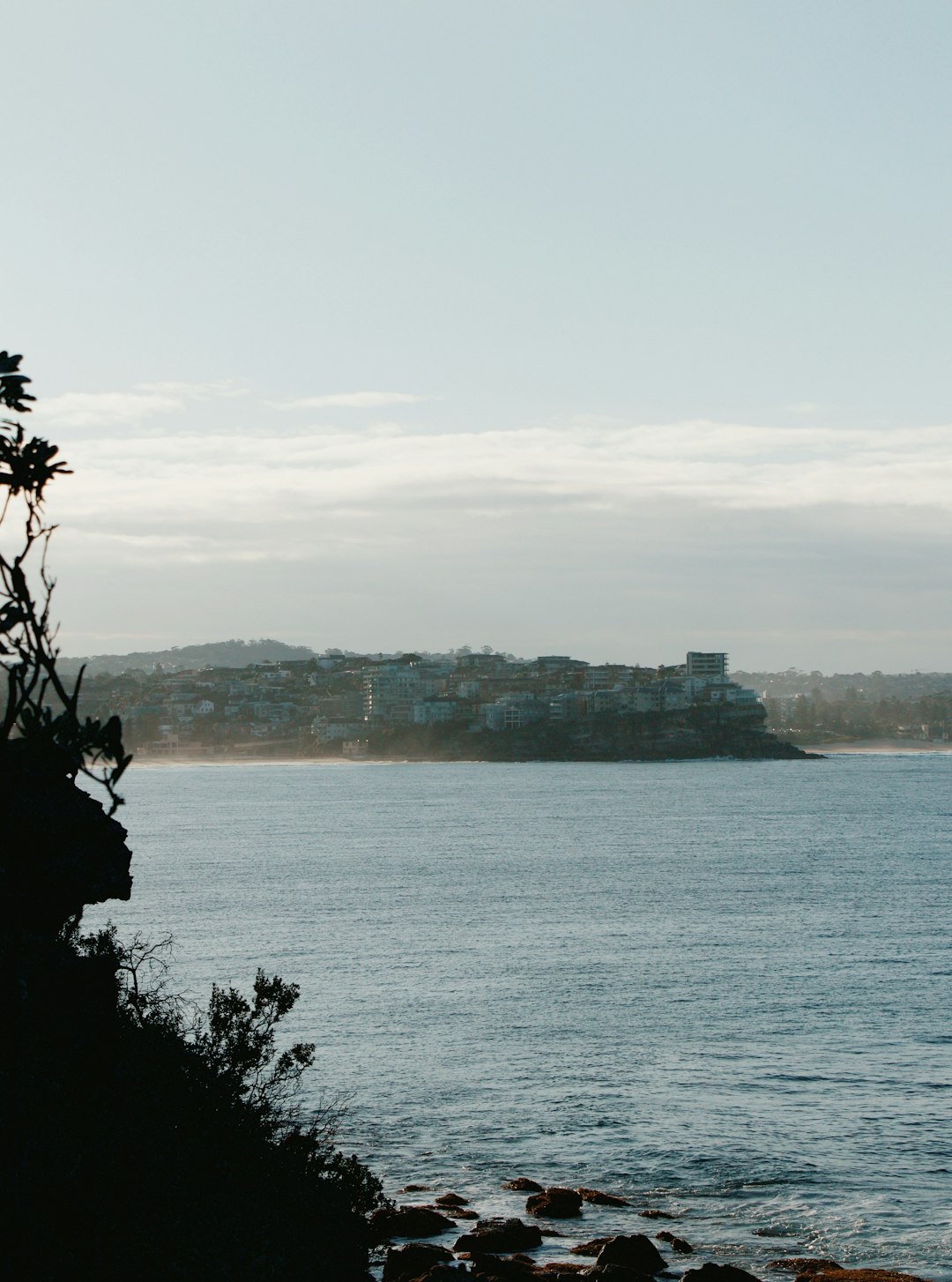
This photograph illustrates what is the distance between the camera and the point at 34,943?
1700 cm

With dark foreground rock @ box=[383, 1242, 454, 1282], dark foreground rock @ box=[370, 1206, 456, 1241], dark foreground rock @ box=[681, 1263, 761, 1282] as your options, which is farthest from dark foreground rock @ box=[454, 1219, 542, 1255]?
dark foreground rock @ box=[681, 1263, 761, 1282]

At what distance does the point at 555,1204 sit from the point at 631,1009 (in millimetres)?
18205

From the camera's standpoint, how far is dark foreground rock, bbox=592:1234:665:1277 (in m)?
22.2

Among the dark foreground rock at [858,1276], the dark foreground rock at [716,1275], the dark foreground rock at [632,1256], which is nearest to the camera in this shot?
the dark foreground rock at [716,1275]

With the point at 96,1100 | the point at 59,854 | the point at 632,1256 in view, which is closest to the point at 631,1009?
the point at 632,1256

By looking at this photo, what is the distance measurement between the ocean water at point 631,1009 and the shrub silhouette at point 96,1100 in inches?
285

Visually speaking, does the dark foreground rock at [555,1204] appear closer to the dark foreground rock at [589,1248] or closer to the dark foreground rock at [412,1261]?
the dark foreground rock at [589,1248]

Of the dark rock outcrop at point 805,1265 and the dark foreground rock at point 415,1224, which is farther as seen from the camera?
the dark foreground rock at point 415,1224

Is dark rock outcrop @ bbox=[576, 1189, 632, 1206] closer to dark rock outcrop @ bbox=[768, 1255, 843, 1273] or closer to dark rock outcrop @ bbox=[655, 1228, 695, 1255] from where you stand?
dark rock outcrop @ bbox=[655, 1228, 695, 1255]

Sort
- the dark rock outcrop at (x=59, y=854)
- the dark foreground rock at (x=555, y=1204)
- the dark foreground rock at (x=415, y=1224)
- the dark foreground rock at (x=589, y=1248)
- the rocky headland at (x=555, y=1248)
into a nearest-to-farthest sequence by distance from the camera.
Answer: the dark rock outcrop at (x=59, y=854) < the rocky headland at (x=555, y=1248) < the dark foreground rock at (x=589, y=1248) < the dark foreground rock at (x=415, y=1224) < the dark foreground rock at (x=555, y=1204)

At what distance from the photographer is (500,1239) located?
77.5 feet

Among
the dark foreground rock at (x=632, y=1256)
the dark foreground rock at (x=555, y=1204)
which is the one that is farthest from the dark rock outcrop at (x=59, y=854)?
the dark foreground rock at (x=555, y=1204)

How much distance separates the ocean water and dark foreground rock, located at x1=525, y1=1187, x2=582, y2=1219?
0.37 meters

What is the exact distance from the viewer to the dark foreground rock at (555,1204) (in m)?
25.8
